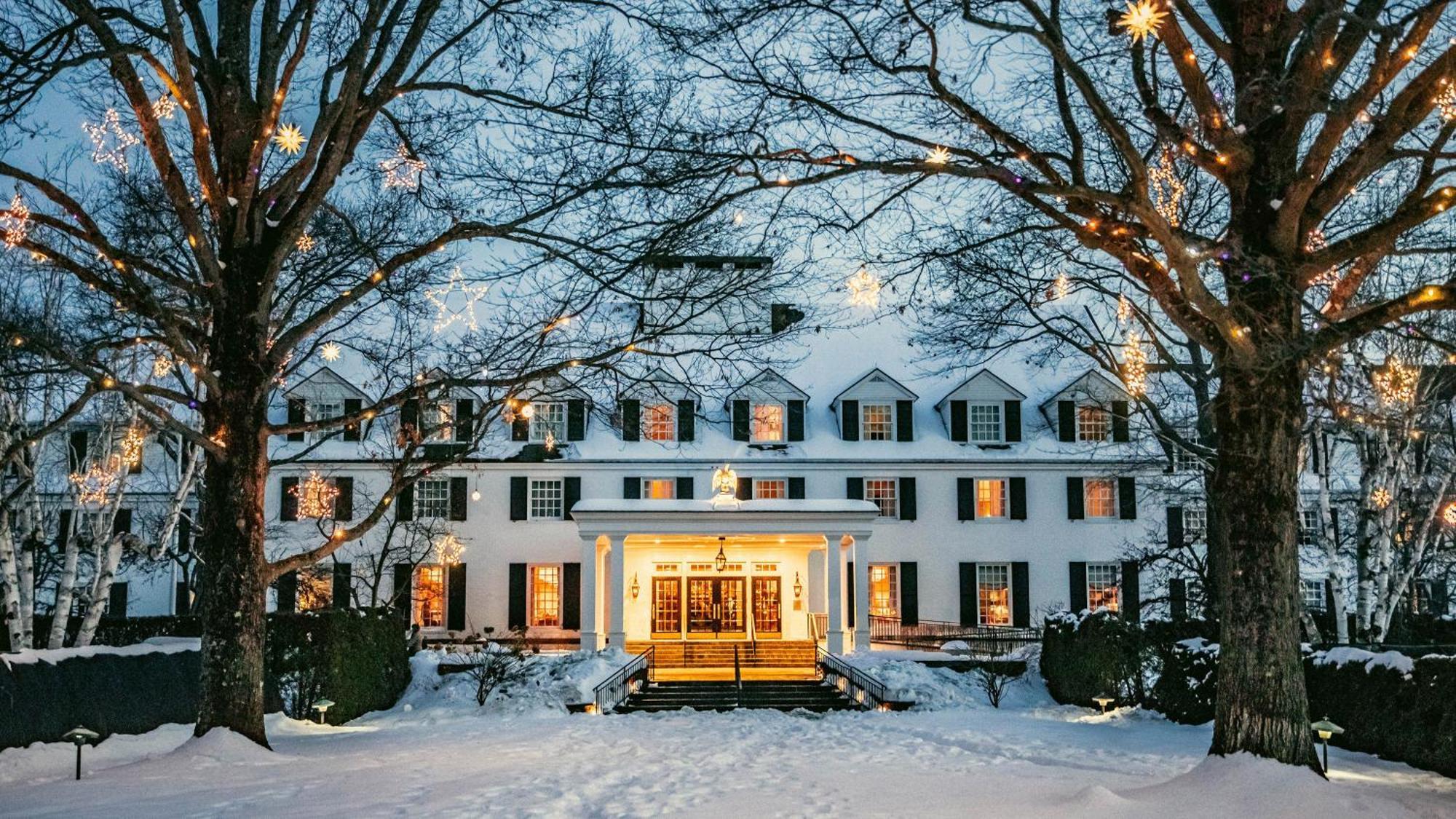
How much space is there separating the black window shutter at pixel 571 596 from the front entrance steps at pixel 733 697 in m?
9.63

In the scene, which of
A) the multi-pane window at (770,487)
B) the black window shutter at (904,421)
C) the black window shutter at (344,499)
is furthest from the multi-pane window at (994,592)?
the black window shutter at (344,499)

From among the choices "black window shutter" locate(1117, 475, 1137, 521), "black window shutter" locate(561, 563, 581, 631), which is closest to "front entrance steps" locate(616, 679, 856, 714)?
"black window shutter" locate(561, 563, 581, 631)

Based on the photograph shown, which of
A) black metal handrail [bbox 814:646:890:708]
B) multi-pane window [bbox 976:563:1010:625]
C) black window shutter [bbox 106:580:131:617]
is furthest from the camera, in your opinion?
multi-pane window [bbox 976:563:1010:625]

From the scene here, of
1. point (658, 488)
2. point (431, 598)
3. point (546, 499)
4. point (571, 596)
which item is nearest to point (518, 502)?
point (546, 499)

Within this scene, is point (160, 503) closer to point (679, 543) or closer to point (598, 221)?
point (679, 543)

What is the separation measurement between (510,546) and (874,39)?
25.8 metres

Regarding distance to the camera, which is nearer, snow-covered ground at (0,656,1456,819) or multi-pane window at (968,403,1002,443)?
snow-covered ground at (0,656,1456,819)

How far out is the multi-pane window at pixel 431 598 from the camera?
33.2 m

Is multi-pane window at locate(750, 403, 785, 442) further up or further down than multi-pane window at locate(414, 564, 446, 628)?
further up

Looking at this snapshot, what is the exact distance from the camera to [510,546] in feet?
109

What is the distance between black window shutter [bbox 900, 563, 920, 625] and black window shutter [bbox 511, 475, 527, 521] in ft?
36.9

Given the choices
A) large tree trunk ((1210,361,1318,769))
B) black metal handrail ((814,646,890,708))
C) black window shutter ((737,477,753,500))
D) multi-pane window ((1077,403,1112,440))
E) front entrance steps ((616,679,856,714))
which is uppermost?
multi-pane window ((1077,403,1112,440))

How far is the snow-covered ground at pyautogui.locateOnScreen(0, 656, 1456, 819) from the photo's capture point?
322 inches

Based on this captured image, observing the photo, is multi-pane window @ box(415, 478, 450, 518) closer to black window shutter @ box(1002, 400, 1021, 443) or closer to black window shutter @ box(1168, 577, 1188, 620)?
black window shutter @ box(1002, 400, 1021, 443)
